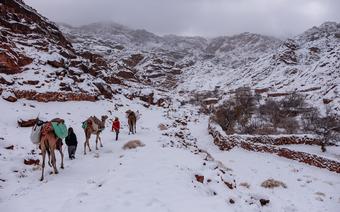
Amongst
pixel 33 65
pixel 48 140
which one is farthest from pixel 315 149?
pixel 33 65

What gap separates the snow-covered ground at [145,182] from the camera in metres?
11.2

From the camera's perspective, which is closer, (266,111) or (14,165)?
(14,165)

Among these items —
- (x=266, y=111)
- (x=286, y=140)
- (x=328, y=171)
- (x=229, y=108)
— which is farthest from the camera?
(x=266, y=111)

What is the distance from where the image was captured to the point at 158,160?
54.3 ft

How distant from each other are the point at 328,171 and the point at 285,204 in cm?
1018

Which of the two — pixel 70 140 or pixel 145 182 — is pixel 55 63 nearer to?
pixel 70 140

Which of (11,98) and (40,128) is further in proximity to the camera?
(11,98)

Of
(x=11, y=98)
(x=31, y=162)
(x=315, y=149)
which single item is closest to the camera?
(x=31, y=162)

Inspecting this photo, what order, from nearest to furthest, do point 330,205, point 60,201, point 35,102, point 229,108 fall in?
1. point 60,201
2. point 330,205
3. point 35,102
4. point 229,108

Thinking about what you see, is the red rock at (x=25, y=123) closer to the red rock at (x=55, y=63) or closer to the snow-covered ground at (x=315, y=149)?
the red rock at (x=55, y=63)

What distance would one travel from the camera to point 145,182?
1303 cm

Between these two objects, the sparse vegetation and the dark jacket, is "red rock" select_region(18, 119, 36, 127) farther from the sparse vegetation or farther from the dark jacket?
the sparse vegetation

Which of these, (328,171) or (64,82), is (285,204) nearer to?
(328,171)

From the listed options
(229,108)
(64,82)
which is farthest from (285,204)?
(229,108)
